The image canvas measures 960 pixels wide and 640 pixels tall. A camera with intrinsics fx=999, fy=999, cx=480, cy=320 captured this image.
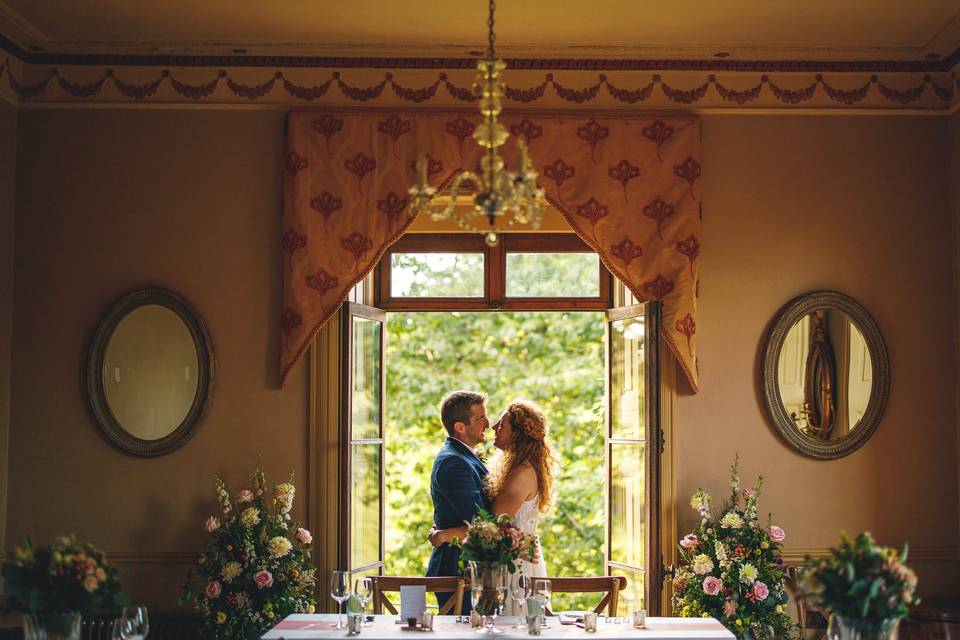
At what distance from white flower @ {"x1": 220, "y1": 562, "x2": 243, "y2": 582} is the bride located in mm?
956

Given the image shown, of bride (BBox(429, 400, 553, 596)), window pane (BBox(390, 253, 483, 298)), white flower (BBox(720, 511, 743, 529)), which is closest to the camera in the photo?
white flower (BBox(720, 511, 743, 529))

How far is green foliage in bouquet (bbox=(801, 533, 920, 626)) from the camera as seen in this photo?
3195 mm

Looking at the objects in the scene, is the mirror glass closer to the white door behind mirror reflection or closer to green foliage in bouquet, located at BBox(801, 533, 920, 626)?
green foliage in bouquet, located at BBox(801, 533, 920, 626)

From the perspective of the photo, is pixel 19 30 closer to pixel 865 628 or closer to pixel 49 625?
pixel 49 625

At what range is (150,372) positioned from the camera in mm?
5254

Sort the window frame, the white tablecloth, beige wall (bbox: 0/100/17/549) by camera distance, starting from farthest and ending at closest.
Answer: the window frame → beige wall (bbox: 0/100/17/549) → the white tablecloth

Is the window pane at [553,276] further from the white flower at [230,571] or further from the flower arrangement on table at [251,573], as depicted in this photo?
the white flower at [230,571]

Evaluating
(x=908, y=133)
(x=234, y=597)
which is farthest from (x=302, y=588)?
(x=908, y=133)

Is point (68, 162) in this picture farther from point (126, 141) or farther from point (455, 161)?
point (455, 161)

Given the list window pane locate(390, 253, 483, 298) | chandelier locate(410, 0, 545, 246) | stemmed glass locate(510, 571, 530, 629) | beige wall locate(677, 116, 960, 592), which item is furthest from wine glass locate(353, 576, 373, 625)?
window pane locate(390, 253, 483, 298)

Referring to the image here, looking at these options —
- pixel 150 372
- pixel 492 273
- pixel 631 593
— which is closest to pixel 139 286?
pixel 150 372

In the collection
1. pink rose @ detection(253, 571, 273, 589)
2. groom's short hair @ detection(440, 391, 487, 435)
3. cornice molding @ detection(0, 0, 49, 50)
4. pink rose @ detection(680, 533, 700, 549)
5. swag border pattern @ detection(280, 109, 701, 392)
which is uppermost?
cornice molding @ detection(0, 0, 49, 50)

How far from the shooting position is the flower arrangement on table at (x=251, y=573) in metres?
4.74

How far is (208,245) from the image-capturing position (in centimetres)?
533
